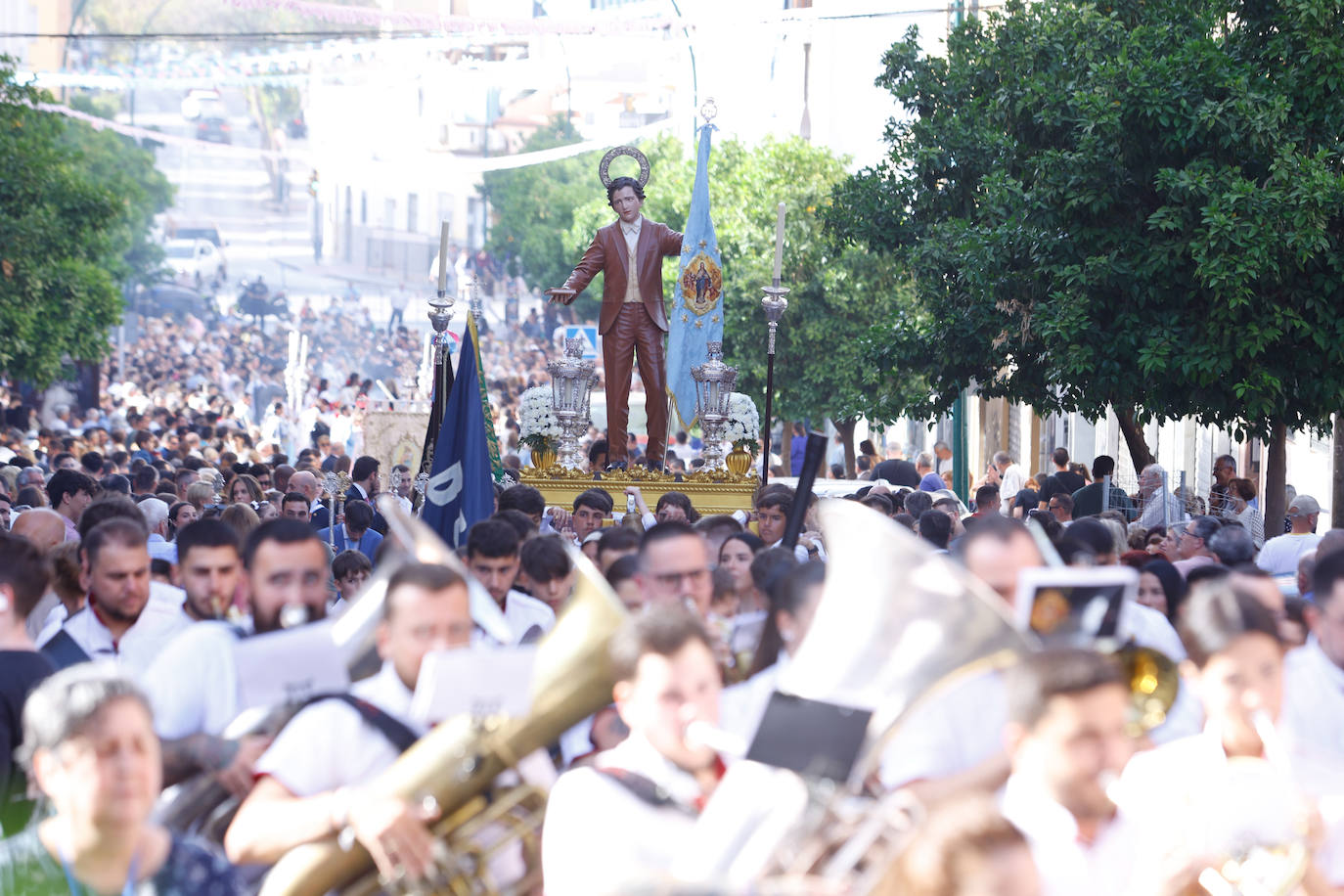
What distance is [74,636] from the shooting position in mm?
5738

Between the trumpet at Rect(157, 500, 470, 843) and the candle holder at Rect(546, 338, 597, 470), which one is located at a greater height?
the candle holder at Rect(546, 338, 597, 470)

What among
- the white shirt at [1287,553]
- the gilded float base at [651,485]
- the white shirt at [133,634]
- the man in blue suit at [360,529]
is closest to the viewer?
the white shirt at [133,634]

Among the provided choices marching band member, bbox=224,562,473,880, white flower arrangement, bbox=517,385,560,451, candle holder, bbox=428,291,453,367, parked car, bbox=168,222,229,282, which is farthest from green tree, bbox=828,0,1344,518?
parked car, bbox=168,222,229,282

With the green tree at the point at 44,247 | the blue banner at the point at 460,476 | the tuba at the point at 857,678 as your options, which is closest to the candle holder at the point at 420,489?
the blue banner at the point at 460,476

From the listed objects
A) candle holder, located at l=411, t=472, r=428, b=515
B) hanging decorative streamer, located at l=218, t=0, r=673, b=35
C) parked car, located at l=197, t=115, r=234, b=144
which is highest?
parked car, located at l=197, t=115, r=234, b=144

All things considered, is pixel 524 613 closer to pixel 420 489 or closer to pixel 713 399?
pixel 420 489

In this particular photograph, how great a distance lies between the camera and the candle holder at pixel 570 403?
13555 mm

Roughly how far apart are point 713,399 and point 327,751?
9595mm

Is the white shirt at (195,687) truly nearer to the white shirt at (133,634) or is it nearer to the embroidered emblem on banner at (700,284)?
the white shirt at (133,634)

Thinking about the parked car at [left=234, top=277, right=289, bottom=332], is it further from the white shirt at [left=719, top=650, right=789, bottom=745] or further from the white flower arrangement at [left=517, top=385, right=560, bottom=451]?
the white shirt at [left=719, top=650, right=789, bottom=745]

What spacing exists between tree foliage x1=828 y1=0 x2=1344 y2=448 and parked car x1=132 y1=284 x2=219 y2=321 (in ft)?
185

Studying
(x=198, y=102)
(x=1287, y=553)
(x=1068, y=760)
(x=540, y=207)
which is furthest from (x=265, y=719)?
(x=198, y=102)

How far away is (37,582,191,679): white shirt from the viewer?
5516 mm

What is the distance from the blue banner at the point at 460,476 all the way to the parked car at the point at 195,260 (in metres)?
63.3
